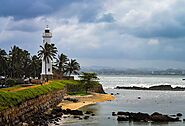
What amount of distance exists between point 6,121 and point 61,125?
1017 centimetres

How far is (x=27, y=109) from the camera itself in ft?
177

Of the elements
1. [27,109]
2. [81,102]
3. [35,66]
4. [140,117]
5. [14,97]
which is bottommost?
[140,117]

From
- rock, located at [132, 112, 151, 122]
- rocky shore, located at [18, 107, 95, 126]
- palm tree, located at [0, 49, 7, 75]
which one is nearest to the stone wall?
rocky shore, located at [18, 107, 95, 126]

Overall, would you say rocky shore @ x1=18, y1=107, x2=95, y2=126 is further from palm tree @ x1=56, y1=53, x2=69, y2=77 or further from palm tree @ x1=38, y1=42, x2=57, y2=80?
palm tree @ x1=56, y1=53, x2=69, y2=77

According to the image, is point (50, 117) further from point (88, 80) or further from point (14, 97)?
point (88, 80)

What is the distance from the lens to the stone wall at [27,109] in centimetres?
4381

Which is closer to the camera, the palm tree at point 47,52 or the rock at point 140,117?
the rock at point 140,117

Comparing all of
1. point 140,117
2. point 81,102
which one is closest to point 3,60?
point 81,102

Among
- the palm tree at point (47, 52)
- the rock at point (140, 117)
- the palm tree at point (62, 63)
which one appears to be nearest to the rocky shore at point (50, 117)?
the rock at point (140, 117)

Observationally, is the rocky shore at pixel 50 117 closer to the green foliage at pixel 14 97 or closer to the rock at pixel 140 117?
the green foliage at pixel 14 97

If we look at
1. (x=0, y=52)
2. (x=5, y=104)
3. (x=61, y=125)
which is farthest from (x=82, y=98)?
(x=5, y=104)

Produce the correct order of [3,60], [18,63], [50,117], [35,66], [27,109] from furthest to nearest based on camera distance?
[35,66], [18,63], [3,60], [50,117], [27,109]

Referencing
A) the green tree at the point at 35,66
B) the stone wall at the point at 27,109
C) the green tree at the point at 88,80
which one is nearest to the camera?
the stone wall at the point at 27,109

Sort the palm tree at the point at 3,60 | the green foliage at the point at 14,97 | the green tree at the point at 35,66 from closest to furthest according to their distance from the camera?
the green foliage at the point at 14,97
the palm tree at the point at 3,60
the green tree at the point at 35,66
